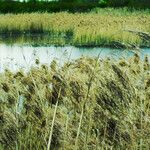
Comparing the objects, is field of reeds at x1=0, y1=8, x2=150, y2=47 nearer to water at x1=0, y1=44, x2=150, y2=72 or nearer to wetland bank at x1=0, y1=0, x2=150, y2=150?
water at x1=0, y1=44, x2=150, y2=72

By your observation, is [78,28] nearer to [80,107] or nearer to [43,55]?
[43,55]

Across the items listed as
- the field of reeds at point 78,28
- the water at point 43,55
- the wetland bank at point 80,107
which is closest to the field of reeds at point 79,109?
the wetland bank at point 80,107

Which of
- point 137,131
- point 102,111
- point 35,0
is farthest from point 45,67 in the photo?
point 35,0

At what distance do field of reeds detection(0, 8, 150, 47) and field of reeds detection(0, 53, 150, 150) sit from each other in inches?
527

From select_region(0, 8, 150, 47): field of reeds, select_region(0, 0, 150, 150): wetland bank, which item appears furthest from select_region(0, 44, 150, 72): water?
select_region(0, 8, 150, 47): field of reeds

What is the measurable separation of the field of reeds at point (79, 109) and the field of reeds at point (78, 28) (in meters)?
13.4

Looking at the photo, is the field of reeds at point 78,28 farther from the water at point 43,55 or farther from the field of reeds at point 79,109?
the field of reeds at point 79,109

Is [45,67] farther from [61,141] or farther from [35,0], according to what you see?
[35,0]

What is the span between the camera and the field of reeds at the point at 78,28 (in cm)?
1964

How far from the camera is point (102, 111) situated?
3998 millimetres

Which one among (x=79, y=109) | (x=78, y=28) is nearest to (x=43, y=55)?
(x=78, y=28)

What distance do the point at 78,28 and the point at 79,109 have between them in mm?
17877

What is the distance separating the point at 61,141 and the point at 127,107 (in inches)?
21.7

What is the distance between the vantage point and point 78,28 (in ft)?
72.5
